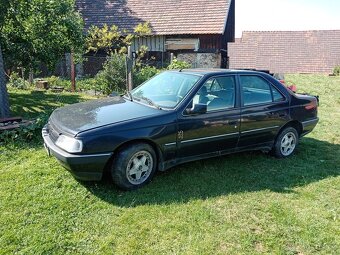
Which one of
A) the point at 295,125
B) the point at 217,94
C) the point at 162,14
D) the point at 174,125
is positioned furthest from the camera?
the point at 162,14

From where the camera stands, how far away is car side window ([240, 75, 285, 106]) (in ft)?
17.4

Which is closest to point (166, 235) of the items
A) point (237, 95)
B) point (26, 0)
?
point (237, 95)

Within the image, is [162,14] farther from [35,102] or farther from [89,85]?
[35,102]

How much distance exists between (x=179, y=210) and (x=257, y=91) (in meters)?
2.61

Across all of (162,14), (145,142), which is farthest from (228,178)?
(162,14)

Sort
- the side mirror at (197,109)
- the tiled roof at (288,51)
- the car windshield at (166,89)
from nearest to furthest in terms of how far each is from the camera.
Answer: the side mirror at (197,109)
the car windshield at (166,89)
the tiled roof at (288,51)

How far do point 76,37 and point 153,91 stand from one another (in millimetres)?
5667

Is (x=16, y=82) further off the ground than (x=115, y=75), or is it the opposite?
(x=115, y=75)

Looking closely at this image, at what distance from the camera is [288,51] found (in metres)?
31.5

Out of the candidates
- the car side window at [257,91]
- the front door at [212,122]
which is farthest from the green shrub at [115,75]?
the front door at [212,122]

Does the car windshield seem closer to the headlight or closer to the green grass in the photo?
the green grass

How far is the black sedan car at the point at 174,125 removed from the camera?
4062 mm

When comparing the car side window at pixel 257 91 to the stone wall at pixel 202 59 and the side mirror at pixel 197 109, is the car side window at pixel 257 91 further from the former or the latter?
the stone wall at pixel 202 59

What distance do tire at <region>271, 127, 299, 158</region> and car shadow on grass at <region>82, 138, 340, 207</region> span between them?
0.12 meters
